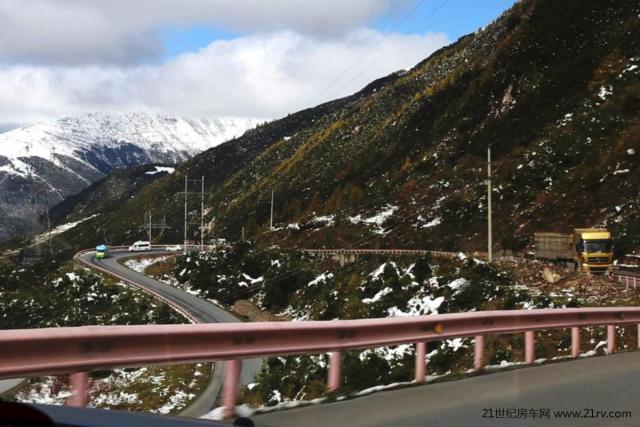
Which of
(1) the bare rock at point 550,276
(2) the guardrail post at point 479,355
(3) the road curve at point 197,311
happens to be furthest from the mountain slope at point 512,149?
(2) the guardrail post at point 479,355

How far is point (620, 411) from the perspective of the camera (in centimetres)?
657

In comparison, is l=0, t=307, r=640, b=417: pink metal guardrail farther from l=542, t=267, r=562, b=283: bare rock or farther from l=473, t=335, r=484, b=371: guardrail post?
l=542, t=267, r=562, b=283: bare rock

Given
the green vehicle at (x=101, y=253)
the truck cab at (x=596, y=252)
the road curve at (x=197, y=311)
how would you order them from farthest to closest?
1. the green vehicle at (x=101, y=253)
2. the truck cab at (x=596, y=252)
3. the road curve at (x=197, y=311)

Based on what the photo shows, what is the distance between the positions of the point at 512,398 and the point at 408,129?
294 ft

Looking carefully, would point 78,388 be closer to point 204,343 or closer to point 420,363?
point 204,343

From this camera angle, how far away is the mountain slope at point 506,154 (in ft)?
180

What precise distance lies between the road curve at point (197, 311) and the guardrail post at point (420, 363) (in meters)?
1.99

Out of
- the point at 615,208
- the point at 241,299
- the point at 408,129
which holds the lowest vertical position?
the point at 241,299

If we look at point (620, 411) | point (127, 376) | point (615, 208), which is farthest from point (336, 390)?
point (615, 208)

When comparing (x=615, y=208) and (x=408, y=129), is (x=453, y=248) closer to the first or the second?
(x=615, y=208)

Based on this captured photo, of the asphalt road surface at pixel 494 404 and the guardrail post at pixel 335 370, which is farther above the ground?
the guardrail post at pixel 335 370

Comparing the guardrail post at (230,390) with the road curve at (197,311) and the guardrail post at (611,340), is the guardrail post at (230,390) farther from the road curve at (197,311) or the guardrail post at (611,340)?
the guardrail post at (611,340)

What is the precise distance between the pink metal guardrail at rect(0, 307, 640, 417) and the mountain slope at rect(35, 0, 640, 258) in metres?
39.7

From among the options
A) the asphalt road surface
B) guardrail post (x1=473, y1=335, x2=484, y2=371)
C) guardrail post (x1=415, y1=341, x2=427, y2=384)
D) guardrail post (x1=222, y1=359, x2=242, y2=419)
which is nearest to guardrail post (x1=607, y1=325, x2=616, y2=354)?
the asphalt road surface
